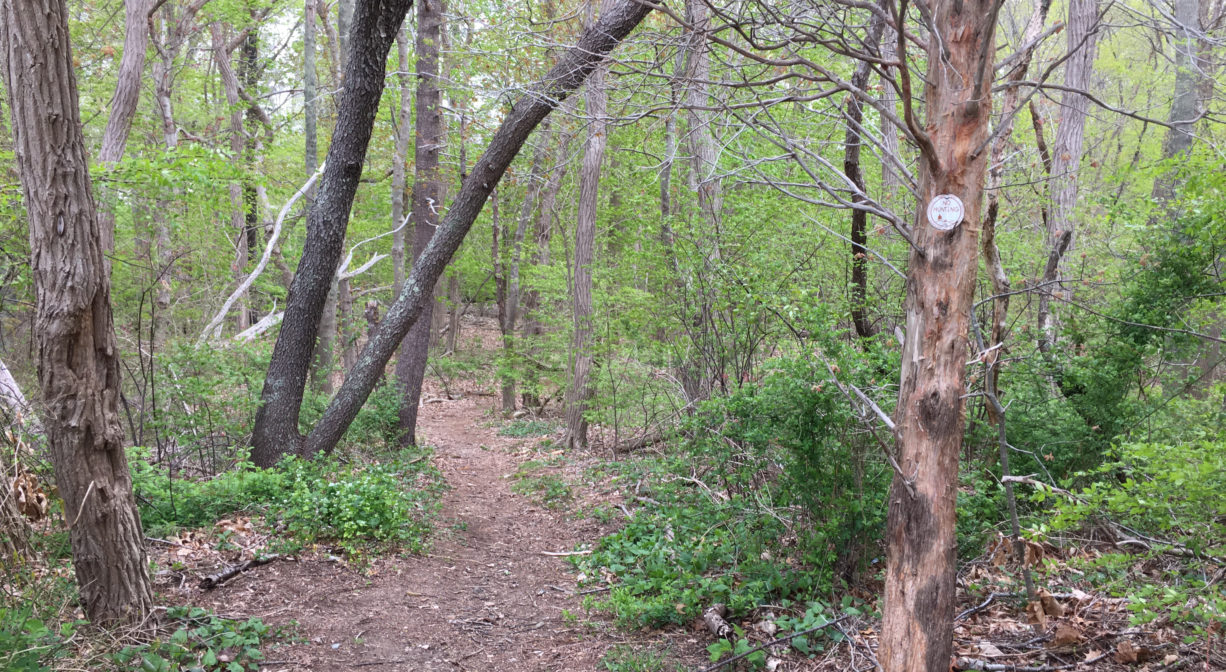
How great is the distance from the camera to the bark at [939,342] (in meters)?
2.71

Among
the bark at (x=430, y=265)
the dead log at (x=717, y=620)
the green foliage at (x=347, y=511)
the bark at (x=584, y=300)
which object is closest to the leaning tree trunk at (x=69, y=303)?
the green foliage at (x=347, y=511)

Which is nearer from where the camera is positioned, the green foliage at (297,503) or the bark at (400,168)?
the green foliage at (297,503)

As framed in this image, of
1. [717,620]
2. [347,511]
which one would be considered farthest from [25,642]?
[717,620]

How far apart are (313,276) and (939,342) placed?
18.7 feet

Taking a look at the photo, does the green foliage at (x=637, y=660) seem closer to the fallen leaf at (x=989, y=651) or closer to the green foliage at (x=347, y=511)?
the fallen leaf at (x=989, y=651)

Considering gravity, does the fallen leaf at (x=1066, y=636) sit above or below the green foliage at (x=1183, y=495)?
below

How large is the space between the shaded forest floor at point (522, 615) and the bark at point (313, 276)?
128 centimetres

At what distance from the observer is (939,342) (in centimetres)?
272

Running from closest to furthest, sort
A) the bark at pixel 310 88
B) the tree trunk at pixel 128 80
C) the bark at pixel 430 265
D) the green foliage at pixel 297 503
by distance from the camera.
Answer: the green foliage at pixel 297 503, the bark at pixel 430 265, the tree trunk at pixel 128 80, the bark at pixel 310 88

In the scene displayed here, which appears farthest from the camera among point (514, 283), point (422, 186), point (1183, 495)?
point (514, 283)

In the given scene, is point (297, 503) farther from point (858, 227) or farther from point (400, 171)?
point (400, 171)

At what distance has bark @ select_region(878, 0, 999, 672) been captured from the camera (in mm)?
2711

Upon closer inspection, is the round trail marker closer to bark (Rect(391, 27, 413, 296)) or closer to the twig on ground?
the twig on ground

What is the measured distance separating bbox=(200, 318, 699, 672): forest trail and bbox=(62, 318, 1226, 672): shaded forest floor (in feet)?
0.04
